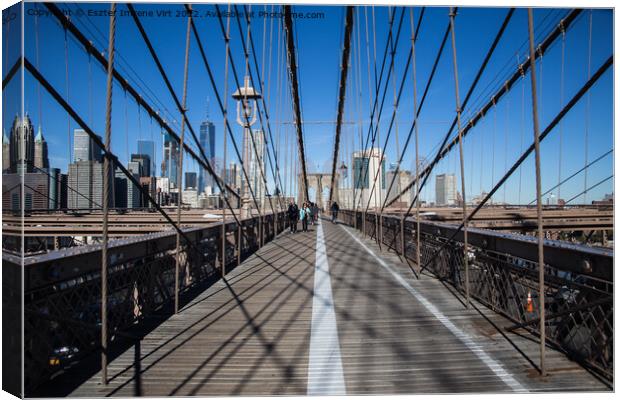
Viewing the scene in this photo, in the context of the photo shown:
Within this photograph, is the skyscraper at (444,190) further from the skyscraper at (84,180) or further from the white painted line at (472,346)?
the white painted line at (472,346)

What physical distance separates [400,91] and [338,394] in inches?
210

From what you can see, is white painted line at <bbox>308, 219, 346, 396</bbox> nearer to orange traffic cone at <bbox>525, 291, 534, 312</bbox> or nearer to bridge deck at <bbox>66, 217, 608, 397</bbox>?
bridge deck at <bbox>66, 217, 608, 397</bbox>

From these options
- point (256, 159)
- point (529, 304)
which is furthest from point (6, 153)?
point (256, 159)

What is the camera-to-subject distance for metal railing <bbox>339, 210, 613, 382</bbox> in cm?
200

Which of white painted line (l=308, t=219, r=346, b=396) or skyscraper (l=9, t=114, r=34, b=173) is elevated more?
skyscraper (l=9, t=114, r=34, b=173)

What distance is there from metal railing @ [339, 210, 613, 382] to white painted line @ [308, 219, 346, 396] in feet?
4.24

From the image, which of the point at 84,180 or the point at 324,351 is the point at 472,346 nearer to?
the point at 324,351

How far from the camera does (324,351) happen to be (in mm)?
2410

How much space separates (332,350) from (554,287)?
1.54 meters

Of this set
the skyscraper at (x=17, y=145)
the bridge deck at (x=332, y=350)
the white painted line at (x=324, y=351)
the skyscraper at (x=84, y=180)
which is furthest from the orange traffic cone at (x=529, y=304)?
the skyscraper at (x=84, y=180)

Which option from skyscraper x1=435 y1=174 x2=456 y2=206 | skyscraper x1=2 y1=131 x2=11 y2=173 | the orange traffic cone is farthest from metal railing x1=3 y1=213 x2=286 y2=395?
skyscraper x1=435 y1=174 x2=456 y2=206

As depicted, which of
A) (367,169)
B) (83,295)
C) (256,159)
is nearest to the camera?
(83,295)

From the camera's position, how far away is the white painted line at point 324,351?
1.98 m

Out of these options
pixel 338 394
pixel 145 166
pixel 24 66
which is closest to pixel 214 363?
pixel 338 394
